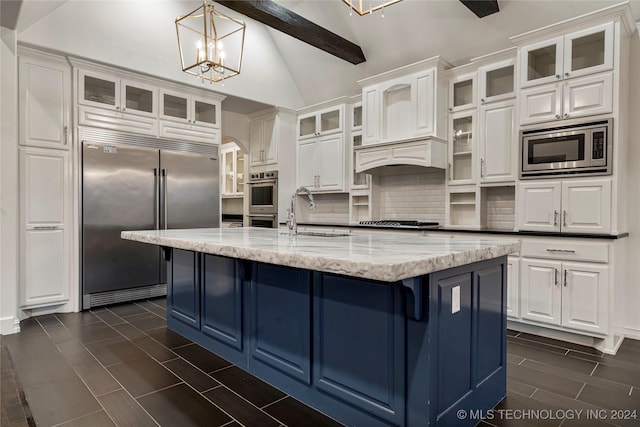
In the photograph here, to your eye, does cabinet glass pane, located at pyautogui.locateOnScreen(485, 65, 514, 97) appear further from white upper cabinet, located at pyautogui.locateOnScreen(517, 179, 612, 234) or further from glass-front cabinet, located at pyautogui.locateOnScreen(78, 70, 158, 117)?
glass-front cabinet, located at pyautogui.locateOnScreen(78, 70, 158, 117)

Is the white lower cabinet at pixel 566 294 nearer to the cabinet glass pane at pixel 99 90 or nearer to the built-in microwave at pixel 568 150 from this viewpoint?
the built-in microwave at pixel 568 150

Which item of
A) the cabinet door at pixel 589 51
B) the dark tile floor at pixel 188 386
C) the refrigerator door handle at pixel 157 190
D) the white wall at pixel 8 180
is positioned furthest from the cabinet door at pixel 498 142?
the white wall at pixel 8 180

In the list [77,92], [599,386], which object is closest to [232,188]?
[77,92]

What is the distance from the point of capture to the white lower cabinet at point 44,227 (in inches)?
143

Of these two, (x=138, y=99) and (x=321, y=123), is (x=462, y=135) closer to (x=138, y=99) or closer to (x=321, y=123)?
(x=321, y=123)

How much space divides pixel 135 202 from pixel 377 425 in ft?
12.2

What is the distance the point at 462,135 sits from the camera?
4305 mm

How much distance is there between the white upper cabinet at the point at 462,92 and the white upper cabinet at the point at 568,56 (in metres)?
0.67

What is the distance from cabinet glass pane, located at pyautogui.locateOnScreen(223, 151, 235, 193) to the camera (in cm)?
787

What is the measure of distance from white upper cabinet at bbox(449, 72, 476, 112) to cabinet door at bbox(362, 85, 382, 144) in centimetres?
87

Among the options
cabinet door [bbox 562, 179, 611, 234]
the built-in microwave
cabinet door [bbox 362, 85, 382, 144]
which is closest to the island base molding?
cabinet door [bbox 562, 179, 611, 234]

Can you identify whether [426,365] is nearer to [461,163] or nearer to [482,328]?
[482,328]

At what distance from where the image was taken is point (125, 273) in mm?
4270

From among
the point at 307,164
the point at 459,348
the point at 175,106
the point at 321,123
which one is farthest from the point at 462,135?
the point at 175,106
